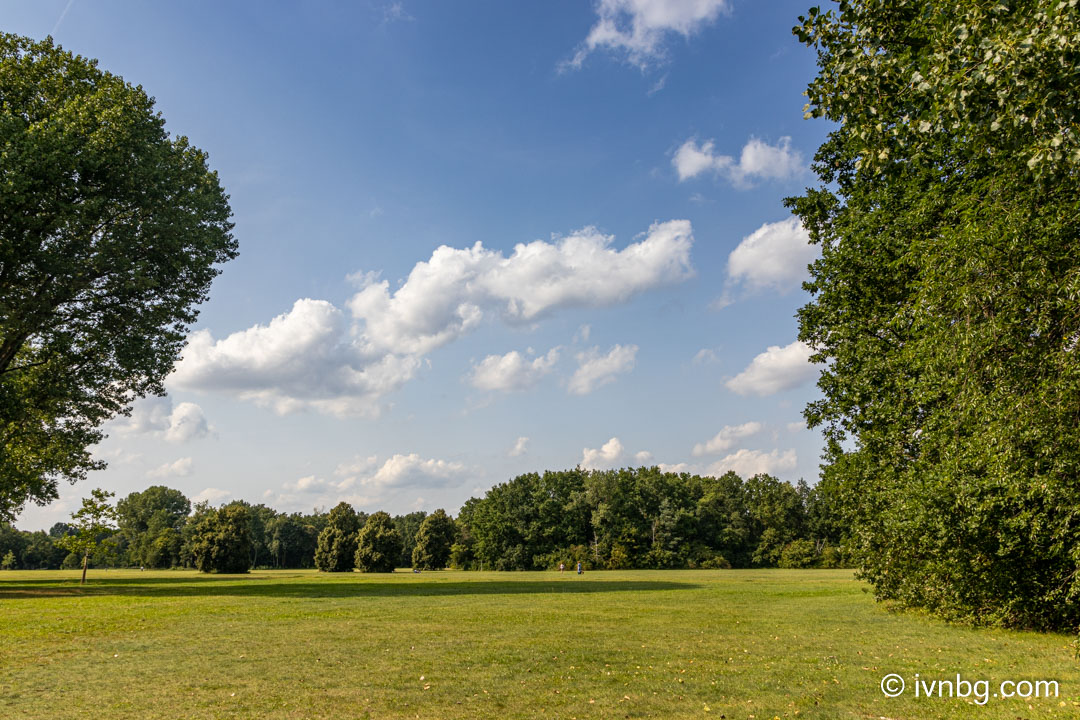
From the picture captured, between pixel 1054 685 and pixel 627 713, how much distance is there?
25.9 feet

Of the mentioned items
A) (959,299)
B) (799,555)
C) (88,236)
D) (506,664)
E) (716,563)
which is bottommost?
(716,563)

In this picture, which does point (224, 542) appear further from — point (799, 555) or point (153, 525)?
point (799, 555)

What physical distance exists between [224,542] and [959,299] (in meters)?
75.8

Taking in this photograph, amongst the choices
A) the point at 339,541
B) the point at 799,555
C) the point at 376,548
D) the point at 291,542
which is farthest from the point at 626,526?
the point at 291,542

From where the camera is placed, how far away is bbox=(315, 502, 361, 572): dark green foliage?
266 feet

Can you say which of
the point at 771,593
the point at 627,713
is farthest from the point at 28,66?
the point at 771,593

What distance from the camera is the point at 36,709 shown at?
890 cm

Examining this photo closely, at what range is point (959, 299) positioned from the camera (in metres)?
11.0

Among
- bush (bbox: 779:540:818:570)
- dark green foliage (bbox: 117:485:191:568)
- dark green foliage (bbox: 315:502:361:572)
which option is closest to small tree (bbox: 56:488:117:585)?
dark green foliage (bbox: 315:502:361:572)

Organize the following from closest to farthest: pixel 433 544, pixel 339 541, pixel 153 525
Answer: pixel 339 541
pixel 433 544
pixel 153 525

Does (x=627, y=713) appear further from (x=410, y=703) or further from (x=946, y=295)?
(x=946, y=295)

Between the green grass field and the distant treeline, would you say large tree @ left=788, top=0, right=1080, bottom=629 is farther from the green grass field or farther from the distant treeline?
the distant treeline

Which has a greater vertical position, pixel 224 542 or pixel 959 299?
pixel 959 299

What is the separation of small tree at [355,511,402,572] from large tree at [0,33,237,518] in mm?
51572
